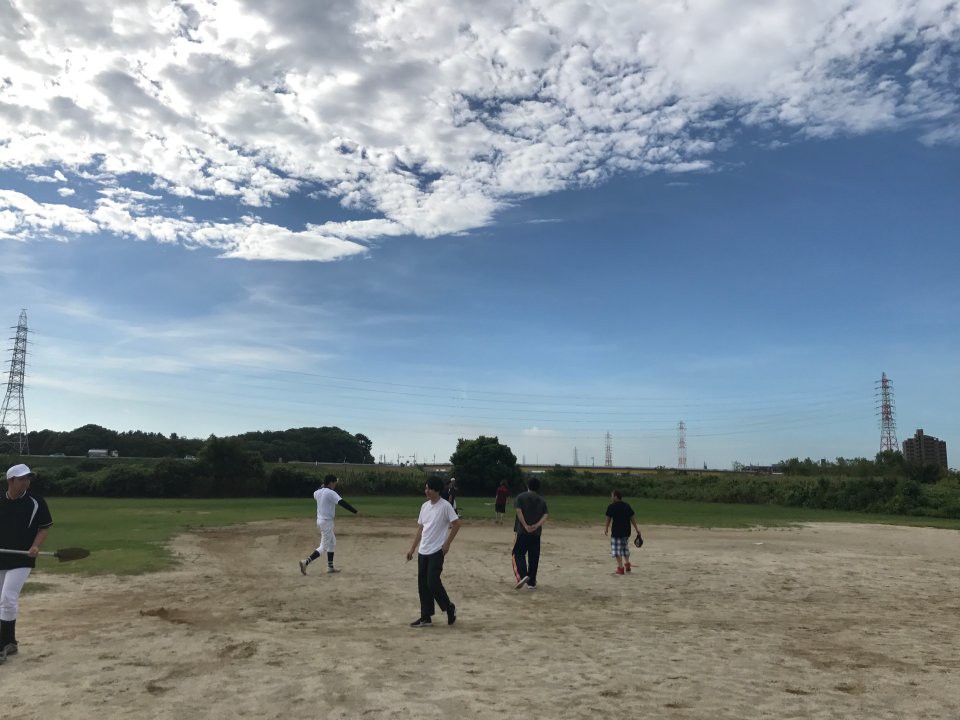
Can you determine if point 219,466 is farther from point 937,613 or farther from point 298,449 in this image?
point 298,449

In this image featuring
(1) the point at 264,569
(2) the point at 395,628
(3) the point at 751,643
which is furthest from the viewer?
(1) the point at 264,569

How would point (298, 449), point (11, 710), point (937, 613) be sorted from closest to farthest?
point (11, 710) < point (937, 613) < point (298, 449)

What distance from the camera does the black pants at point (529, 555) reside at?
1207 cm

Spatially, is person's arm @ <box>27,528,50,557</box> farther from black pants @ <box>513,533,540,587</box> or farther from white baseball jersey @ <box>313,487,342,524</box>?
black pants @ <box>513,533,540,587</box>

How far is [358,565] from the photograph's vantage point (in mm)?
14719

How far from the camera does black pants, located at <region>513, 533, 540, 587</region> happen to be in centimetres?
1207

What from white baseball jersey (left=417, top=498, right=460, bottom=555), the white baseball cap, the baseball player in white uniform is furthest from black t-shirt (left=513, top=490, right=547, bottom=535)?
the white baseball cap

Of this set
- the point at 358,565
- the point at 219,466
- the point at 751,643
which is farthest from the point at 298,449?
the point at 751,643

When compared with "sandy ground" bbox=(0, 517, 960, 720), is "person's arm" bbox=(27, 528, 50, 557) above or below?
above

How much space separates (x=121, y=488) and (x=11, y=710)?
2014 inches

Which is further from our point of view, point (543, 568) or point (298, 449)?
point (298, 449)

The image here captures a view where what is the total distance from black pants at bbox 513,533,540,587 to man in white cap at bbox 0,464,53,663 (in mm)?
7411

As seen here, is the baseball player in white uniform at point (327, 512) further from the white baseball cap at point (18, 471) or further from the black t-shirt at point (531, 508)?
the white baseball cap at point (18, 471)

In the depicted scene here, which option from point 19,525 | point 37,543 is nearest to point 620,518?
point 37,543
